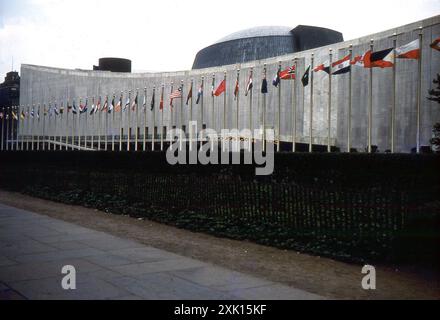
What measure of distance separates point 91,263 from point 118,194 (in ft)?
30.9

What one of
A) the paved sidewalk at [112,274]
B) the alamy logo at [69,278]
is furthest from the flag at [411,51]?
the alamy logo at [69,278]

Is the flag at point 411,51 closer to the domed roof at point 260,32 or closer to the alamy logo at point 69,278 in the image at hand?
the alamy logo at point 69,278

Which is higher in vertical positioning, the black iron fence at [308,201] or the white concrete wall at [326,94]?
the white concrete wall at [326,94]

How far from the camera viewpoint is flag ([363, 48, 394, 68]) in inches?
600

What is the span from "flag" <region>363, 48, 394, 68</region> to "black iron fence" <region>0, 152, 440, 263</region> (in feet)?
23.4

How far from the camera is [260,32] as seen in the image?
62.2m

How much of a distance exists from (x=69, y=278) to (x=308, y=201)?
17.5 ft

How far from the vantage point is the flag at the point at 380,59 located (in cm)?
1523

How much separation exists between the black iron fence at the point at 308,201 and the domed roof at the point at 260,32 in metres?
49.1

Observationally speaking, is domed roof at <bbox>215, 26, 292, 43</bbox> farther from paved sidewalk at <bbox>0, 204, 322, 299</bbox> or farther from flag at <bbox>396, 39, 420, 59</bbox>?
paved sidewalk at <bbox>0, 204, 322, 299</bbox>

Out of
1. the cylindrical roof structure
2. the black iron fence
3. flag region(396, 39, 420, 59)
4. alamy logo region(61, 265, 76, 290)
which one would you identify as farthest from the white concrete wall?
alamy logo region(61, 265, 76, 290)

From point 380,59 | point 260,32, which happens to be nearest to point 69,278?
point 380,59

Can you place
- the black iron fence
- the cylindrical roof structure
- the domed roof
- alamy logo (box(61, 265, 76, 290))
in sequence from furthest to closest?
the domed roof < the cylindrical roof structure < the black iron fence < alamy logo (box(61, 265, 76, 290))
